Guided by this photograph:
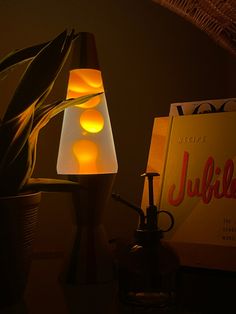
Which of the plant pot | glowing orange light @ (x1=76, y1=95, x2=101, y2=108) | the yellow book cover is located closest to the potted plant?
the plant pot

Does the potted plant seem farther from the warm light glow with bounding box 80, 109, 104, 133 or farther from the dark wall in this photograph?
the dark wall

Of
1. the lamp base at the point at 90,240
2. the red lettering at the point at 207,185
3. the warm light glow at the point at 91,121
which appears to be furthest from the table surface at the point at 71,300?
the warm light glow at the point at 91,121

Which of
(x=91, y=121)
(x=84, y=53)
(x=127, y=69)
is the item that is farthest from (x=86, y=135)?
(x=127, y=69)

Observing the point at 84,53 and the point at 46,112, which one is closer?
the point at 46,112

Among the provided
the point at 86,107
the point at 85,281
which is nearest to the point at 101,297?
the point at 85,281

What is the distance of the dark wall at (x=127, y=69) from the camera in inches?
29.7

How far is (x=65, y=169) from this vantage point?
0.57m

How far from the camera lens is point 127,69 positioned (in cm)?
82

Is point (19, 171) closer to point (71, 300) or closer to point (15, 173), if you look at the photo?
point (15, 173)

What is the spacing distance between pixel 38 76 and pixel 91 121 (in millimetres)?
135

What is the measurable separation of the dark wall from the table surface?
21cm

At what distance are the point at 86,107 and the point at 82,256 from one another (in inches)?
8.4

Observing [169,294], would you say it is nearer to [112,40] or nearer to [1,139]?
[1,139]

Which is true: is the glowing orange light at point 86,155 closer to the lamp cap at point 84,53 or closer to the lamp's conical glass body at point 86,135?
the lamp's conical glass body at point 86,135
